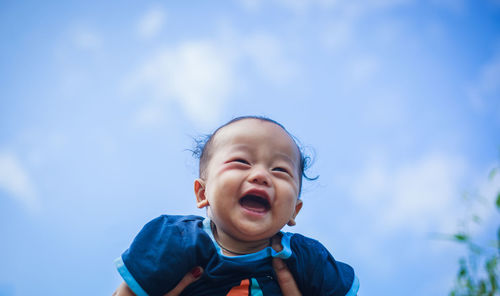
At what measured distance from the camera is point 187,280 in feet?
5.51

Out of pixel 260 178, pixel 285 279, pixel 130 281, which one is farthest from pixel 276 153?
pixel 130 281

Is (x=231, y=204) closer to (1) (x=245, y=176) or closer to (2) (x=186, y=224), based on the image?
(1) (x=245, y=176)

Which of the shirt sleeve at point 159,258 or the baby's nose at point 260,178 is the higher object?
the baby's nose at point 260,178

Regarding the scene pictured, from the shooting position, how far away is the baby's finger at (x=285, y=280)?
1739 mm

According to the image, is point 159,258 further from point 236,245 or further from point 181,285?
point 236,245

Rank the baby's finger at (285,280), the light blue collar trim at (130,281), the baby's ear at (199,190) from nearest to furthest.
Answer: the light blue collar trim at (130,281), the baby's finger at (285,280), the baby's ear at (199,190)

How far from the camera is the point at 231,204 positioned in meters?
1.80

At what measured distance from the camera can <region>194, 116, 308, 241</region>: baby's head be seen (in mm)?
1791

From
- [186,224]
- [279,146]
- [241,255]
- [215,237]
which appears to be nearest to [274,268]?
[241,255]

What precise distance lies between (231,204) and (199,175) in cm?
49

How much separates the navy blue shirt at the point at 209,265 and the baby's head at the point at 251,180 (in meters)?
0.13

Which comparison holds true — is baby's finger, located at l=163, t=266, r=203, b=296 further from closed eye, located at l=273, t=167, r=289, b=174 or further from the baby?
closed eye, located at l=273, t=167, r=289, b=174

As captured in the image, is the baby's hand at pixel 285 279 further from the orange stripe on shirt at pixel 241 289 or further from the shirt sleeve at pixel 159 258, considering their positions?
the shirt sleeve at pixel 159 258

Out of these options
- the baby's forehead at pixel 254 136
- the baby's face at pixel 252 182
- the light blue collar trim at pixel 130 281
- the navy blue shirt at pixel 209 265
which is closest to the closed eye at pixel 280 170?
the baby's face at pixel 252 182
